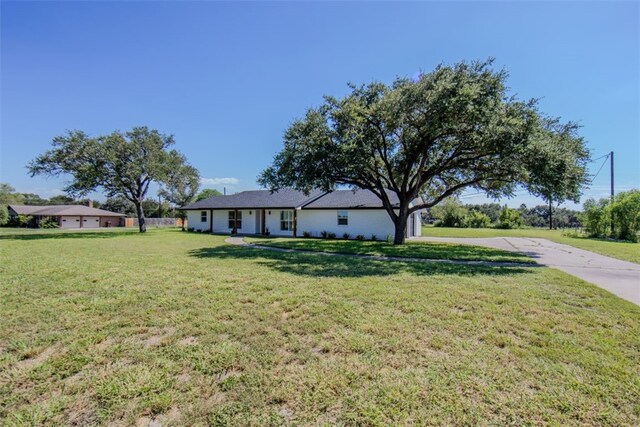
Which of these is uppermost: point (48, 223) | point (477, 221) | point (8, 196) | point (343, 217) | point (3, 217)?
point (8, 196)

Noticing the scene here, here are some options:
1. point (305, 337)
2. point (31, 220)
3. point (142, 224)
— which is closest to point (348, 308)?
point (305, 337)

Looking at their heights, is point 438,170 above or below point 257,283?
above

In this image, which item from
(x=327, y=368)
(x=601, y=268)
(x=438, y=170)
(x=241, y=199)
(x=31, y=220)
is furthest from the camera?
(x=31, y=220)

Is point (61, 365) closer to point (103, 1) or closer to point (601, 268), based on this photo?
point (103, 1)

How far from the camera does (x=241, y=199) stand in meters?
26.6

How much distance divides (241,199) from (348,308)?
23193 mm

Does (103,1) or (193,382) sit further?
(103,1)

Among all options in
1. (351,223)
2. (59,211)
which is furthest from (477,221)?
(59,211)

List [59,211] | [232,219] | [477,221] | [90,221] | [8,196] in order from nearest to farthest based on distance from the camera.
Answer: [232,219] → [59,211] → [477,221] → [90,221] → [8,196]

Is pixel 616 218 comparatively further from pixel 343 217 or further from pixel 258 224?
pixel 258 224

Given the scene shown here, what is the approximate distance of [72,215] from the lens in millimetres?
41375

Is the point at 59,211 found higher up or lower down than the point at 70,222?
higher up

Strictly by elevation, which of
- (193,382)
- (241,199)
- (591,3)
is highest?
(591,3)

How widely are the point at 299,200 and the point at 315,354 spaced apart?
19615 millimetres
